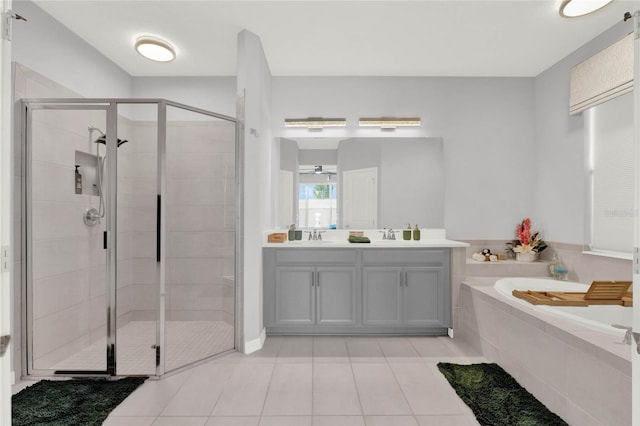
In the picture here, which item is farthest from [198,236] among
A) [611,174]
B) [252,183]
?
[611,174]

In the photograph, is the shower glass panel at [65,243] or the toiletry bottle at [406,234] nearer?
the shower glass panel at [65,243]

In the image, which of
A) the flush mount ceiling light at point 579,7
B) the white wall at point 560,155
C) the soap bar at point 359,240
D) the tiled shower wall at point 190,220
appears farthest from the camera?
the soap bar at point 359,240

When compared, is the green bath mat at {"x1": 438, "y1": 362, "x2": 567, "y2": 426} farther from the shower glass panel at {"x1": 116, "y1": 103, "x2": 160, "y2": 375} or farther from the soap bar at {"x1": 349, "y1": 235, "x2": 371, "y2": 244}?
the shower glass panel at {"x1": 116, "y1": 103, "x2": 160, "y2": 375}

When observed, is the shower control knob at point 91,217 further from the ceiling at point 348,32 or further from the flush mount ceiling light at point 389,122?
the flush mount ceiling light at point 389,122

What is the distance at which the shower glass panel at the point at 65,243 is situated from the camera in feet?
8.04

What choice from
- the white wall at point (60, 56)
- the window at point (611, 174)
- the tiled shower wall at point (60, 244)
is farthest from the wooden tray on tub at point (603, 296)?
the white wall at point (60, 56)

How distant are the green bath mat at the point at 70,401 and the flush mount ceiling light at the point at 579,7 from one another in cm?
404

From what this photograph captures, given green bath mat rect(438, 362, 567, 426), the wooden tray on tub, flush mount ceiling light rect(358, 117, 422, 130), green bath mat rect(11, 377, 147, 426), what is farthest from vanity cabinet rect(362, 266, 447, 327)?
green bath mat rect(11, 377, 147, 426)

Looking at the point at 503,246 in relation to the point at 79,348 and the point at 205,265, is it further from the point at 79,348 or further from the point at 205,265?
the point at 79,348

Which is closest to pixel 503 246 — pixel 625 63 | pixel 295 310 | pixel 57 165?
pixel 625 63

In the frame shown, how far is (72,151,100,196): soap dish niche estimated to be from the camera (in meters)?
2.59

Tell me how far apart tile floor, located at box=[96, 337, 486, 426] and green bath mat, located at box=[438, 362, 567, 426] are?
0.07 meters

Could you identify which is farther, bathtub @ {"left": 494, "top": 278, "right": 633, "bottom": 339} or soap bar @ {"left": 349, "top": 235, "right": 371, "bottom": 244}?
soap bar @ {"left": 349, "top": 235, "right": 371, "bottom": 244}

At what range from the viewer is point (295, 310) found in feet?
10.7
